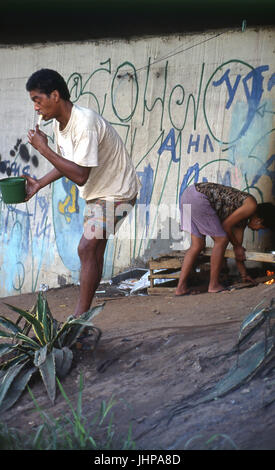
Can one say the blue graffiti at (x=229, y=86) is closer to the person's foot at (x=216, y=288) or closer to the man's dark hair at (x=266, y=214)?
the man's dark hair at (x=266, y=214)

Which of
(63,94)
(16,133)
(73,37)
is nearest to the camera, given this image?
(63,94)

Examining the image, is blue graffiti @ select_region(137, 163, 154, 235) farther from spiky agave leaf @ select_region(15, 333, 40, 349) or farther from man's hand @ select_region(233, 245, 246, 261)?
spiky agave leaf @ select_region(15, 333, 40, 349)

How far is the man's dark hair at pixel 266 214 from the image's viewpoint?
20.2 feet

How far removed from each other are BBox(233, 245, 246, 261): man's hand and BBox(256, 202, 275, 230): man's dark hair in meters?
0.35

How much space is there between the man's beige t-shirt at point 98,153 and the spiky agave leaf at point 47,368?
1300 mm

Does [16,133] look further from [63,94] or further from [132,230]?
[63,94]

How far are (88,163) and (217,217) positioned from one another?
2.34m

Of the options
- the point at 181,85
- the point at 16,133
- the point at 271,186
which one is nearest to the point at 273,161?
the point at 271,186

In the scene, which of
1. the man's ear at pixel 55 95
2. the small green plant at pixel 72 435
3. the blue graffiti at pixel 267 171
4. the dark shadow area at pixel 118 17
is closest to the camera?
the small green plant at pixel 72 435

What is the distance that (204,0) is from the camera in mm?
6484

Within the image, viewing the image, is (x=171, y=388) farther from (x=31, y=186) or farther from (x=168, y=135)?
(x=168, y=135)

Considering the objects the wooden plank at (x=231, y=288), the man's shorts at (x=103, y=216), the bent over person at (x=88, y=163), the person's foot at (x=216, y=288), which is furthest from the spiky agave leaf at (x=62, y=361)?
the wooden plank at (x=231, y=288)

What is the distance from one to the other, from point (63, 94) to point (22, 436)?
7.58ft

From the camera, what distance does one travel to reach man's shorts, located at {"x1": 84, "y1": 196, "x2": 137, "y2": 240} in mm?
4172
